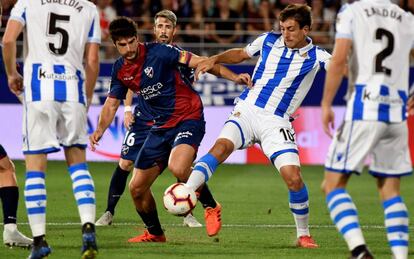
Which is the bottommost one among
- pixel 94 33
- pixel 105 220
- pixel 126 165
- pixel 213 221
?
pixel 105 220

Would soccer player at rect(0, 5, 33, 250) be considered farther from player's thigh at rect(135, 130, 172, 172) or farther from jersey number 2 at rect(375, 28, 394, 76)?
jersey number 2 at rect(375, 28, 394, 76)

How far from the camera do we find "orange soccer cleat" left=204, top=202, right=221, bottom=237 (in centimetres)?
916

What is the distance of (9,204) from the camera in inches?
362

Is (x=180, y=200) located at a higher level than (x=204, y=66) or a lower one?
lower

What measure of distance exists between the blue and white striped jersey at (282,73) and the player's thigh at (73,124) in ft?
7.39

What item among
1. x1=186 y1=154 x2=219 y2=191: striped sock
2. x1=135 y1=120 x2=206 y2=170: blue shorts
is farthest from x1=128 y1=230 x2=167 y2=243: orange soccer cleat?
x1=186 y1=154 x2=219 y2=191: striped sock

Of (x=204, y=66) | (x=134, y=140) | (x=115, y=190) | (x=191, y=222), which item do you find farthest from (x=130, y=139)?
(x=204, y=66)

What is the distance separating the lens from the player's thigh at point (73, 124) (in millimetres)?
8031

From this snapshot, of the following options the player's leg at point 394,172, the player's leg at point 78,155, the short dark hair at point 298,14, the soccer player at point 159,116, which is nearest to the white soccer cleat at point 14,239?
the soccer player at point 159,116

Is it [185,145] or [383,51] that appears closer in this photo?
[383,51]

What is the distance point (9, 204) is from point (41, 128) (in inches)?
57.5

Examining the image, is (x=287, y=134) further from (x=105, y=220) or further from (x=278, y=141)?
(x=105, y=220)

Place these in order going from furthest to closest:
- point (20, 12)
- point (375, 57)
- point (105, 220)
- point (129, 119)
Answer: point (105, 220) < point (129, 119) < point (20, 12) < point (375, 57)

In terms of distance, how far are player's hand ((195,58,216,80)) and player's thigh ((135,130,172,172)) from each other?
2.81 feet
